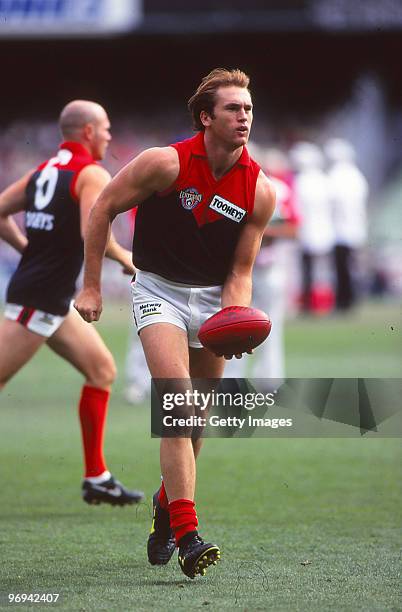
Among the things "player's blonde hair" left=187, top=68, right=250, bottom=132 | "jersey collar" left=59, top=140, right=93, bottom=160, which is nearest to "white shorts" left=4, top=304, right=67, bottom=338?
"jersey collar" left=59, top=140, right=93, bottom=160

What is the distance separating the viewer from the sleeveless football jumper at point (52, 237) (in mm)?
7543

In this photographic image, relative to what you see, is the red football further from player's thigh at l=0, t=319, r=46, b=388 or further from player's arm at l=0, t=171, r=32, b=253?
player's arm at l=0, t=171, r=32, b=253

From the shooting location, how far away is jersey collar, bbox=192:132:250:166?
5691 millimetres

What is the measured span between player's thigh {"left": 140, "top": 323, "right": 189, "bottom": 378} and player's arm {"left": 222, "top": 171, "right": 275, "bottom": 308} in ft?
0.95

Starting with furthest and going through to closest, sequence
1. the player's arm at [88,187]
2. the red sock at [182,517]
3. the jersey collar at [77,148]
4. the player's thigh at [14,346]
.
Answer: the jersey collar at [77,148], the player's thigh at [14,346], the player's arm at [88,187], the red sock at [182,517]

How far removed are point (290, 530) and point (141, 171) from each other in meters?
2.20

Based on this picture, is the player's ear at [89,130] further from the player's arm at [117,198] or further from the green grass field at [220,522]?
the green grass field at [220,522]

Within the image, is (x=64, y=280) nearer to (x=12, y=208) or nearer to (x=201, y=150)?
(x=12, y=208)

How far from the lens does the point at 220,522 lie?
695 centimetres

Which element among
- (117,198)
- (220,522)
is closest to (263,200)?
(117,198)

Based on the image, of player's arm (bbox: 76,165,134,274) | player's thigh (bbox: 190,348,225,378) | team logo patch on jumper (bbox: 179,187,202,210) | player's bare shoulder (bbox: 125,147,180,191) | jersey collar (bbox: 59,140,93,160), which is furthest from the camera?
jersey collar (bbox: 59,140,93,160)

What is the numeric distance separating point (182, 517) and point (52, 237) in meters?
2.70

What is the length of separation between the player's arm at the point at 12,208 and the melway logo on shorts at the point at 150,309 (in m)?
2.20

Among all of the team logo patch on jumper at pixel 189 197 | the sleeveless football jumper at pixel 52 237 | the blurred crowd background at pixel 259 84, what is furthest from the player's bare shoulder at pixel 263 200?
the blurred crowd background at pixel 259 84
